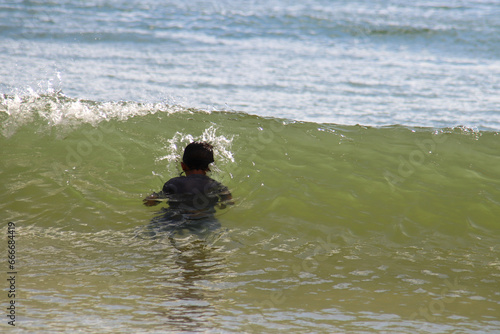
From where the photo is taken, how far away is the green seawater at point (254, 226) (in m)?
3.69

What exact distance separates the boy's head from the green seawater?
2.11ft

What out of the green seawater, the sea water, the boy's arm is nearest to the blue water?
the sea water

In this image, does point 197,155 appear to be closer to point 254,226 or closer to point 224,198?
point 224,198

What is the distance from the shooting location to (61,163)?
6684 mm

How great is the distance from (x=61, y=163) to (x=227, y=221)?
2515 millimetres

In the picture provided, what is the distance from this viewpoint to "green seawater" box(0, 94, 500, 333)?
3689 millimetres

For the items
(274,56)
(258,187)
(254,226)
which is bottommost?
(254,226)

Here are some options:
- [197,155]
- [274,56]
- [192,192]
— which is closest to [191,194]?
[192,192]

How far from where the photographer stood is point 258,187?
6.32 metres

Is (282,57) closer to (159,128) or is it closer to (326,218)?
(159,128)

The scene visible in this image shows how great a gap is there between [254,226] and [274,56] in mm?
9555

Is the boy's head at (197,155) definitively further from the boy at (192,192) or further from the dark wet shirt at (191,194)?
the dark wet shirt at (191,194)

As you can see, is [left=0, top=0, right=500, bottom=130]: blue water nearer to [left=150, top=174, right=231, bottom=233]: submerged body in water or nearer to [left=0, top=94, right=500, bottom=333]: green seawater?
[left=0, top=94, right=500, bottom=333]: green seawater

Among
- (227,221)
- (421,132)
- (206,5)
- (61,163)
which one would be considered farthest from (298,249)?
(206,5)
